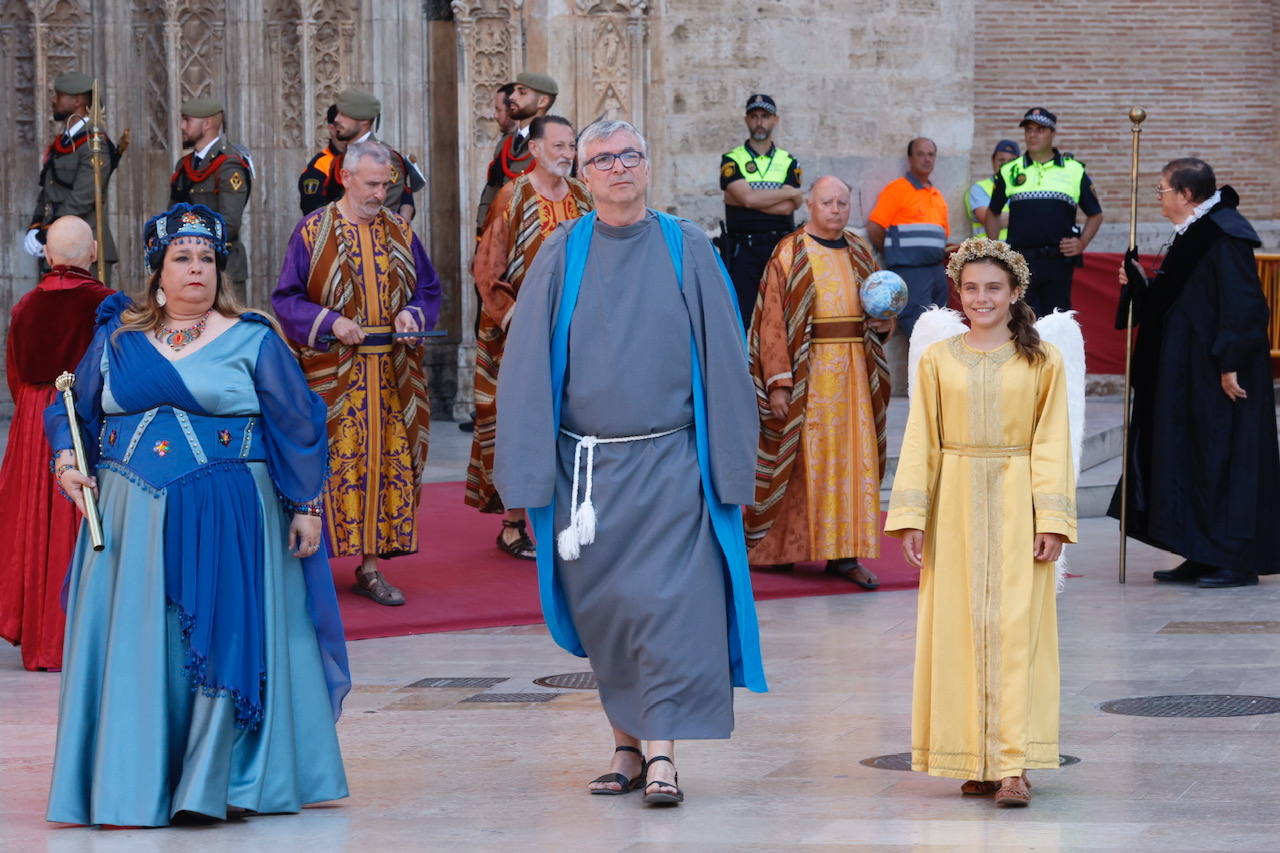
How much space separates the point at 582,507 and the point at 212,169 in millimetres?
8056

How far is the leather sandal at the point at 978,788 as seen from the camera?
20.9 ft

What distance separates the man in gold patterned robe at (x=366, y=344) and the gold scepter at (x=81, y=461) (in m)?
3.13

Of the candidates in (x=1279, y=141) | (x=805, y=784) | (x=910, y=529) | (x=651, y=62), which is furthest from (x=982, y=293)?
(x=1279, y=141)

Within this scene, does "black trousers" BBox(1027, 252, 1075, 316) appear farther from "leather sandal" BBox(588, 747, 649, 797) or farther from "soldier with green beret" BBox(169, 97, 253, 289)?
"leather sandal" BBox(588, 747, 649, 797)

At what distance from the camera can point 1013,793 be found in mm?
6121

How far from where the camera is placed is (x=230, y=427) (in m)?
6.30

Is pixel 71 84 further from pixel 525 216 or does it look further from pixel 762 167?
pixel 525 216

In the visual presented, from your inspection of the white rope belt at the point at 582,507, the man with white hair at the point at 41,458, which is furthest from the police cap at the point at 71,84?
the white rope belt at the point at 582,507

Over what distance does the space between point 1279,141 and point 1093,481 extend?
802 cm

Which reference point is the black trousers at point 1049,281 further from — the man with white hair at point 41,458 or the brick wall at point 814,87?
the man with white hair at point 41,458

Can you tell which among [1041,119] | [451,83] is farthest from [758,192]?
[451,83]

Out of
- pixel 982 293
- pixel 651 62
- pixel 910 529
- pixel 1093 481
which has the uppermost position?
pixel 651 62

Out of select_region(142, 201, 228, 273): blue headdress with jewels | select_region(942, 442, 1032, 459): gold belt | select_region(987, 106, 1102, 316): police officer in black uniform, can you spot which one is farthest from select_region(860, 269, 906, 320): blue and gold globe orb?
select_region(987, 106, 1102, 316): police officer in black uniform

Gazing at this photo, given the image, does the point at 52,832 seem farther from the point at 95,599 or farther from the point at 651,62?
the point at 651,62
